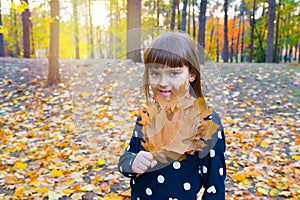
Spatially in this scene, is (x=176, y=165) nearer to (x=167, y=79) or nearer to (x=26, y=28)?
(x=167, y=79)

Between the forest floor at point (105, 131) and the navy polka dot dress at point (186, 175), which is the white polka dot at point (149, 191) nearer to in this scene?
the navy polka dot dress at point (186, 175)

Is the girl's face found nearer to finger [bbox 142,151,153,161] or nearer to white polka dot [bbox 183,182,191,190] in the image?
finger [bbox 142,151,153,161]

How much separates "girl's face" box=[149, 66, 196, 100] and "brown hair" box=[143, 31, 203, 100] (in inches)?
1.0

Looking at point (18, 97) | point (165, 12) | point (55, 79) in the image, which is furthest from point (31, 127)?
point (165, 12)

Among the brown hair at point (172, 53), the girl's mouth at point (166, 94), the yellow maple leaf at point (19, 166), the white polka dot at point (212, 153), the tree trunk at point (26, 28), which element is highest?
the tree trunk at point (26, 28)

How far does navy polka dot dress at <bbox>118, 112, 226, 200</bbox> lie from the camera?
1295 mm

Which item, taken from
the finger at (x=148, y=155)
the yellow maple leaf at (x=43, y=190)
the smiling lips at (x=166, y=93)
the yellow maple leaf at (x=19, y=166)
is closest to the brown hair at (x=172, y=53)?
the smiling lips at (x=166, y=93)

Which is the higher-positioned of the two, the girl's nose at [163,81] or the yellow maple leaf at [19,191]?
the girl's nose at [163,81]

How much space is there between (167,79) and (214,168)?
46 centimetres

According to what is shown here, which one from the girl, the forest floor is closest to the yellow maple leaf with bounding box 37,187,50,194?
the forest floor

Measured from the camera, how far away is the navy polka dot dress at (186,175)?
129 cm

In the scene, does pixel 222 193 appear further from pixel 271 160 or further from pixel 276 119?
pixel 276 119

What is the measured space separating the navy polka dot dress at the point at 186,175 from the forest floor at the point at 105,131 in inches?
12.3

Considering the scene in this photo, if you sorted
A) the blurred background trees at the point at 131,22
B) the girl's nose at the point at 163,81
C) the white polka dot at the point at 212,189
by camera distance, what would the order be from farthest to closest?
1. the blurred background trees at the point at 131,22
2. the white polka dot at the point at 212,189
3. the girl's nose at the point at 163,81
